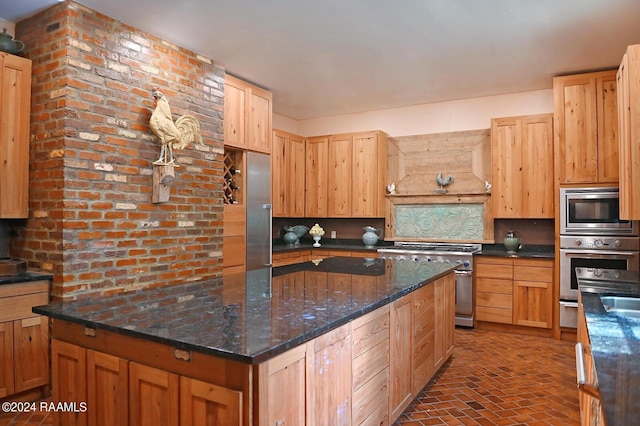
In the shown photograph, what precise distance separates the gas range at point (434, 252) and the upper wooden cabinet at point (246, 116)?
201 centimetres

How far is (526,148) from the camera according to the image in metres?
4.72

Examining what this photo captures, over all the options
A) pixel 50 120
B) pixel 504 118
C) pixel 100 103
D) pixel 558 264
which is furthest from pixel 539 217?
pixel 50 120

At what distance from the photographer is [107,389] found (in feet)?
5.42

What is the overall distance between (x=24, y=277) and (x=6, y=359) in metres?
0.54

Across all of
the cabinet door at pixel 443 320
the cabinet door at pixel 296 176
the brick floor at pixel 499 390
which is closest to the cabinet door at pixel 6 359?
the brick floor at pixel 499 390

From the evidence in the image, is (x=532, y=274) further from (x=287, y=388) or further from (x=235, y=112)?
(x=287, y=388)

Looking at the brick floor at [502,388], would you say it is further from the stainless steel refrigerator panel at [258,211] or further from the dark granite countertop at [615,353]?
the stainless steel refrigerator panel at [258,211]

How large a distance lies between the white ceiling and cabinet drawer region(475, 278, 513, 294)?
2236 mm

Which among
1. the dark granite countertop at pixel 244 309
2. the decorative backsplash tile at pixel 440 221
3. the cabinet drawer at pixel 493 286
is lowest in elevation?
the cabinet drawer at pixel 493 286

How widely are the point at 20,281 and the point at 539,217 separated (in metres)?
4.85

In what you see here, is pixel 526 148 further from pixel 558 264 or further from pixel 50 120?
pixel 50 120

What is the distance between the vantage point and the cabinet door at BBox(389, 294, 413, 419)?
2.41 m

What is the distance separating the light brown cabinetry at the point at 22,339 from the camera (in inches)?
108

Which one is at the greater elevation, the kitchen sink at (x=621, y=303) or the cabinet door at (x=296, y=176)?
the cabinet door at (x=296, y=176)
